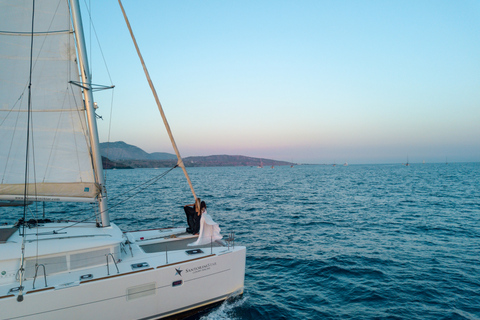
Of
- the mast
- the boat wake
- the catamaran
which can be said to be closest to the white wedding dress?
the catamaran

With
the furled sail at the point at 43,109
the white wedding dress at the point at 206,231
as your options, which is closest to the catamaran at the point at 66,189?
the furled sail at the point at 43,109

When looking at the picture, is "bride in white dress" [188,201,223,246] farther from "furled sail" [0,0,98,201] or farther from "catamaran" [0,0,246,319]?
"furled sail" [0,0,98,201]

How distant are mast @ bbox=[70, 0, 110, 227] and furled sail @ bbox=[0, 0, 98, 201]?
186 millimetres

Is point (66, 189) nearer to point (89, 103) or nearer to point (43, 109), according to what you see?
point (43, 109)

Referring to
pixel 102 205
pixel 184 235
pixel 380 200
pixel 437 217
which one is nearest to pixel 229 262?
pixel 184 235

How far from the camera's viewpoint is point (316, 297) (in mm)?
9773

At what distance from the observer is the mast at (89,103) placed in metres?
8.27

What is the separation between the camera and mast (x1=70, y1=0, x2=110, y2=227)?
27.1 feet

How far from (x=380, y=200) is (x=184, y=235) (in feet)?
84.2

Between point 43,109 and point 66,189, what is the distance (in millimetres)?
2376

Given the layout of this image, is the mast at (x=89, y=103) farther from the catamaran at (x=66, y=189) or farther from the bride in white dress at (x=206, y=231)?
the bride in white dress at (x=206, y=231)

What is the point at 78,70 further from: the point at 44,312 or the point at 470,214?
the point at 470,214

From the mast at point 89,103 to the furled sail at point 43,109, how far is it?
0.19 m

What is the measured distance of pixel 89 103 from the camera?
8570mm
